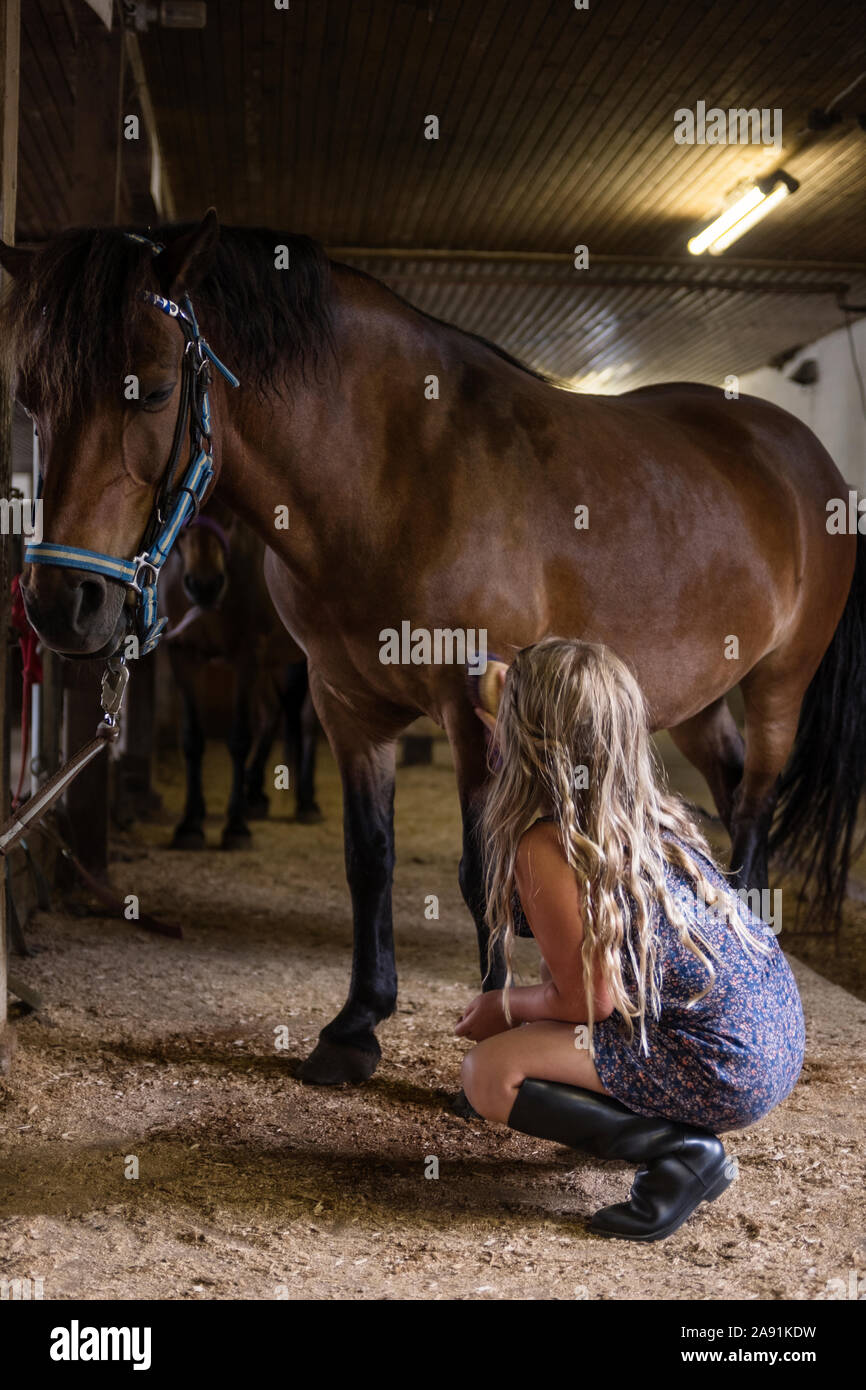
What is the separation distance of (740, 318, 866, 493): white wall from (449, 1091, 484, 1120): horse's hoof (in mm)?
7998

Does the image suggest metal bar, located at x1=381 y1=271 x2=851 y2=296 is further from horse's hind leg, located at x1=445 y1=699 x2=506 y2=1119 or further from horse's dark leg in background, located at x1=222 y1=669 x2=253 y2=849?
horse's hind leg, located at x1=445 y1=699 x2=506 y2=1119

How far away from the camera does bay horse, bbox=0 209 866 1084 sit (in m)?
2.18

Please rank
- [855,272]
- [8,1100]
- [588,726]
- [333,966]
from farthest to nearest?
[855,272] < [333,966] < [8,1100] < [588,726]

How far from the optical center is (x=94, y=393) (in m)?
2.16

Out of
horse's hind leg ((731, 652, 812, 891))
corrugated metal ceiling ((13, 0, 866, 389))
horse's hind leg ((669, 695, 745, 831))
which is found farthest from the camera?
corrugated metal ceiling ((13, 0, 866, 389))

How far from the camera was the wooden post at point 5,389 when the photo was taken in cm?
258

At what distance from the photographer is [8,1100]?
2.59m

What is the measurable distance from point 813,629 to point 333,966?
1.89m

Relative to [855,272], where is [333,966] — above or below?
below

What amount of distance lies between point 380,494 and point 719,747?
1.83 meters

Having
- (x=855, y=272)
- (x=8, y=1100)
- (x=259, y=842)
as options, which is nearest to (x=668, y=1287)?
(x=8, y=1100)

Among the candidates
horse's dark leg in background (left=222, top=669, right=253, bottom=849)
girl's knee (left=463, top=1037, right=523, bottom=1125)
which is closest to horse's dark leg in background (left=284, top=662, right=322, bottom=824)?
horse's dark leg in background (left=222, top=669, right=253, bottom=849)

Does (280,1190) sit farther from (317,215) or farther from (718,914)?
(317,215)

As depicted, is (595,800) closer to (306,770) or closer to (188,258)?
(188,258)
